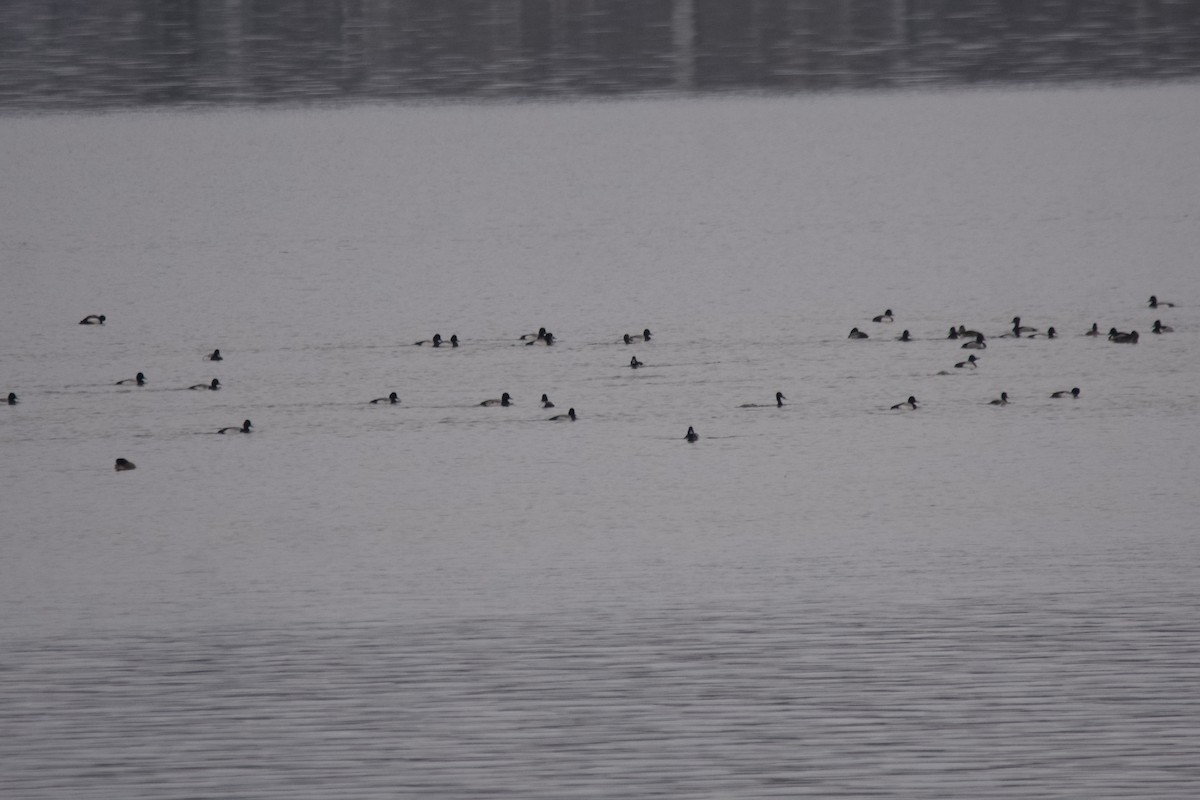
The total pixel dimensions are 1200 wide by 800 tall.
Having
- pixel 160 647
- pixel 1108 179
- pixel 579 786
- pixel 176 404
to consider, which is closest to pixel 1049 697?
pixel 579 786

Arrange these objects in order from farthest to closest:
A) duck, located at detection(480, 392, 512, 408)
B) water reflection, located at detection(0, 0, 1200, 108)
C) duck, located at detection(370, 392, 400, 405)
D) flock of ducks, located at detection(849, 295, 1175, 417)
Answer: water reflection, located at detection(0, 0, 1200, 108) < flock of ducks, located at detection(849, 295, 1175, 417) < duck, located at detection(370, 392, 400, 405) < duck, located at detection(480, 392, 512, 408)

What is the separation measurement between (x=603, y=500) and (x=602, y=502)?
0.32 feet

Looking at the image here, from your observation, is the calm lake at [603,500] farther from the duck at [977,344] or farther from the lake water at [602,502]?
the duck at [977,344]

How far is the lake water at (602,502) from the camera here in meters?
15.4

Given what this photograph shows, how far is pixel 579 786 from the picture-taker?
14.5 metres

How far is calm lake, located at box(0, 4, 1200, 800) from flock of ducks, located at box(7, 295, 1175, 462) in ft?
0.58

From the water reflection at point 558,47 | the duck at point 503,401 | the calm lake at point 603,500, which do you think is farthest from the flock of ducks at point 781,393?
the water reflection at point 558,47

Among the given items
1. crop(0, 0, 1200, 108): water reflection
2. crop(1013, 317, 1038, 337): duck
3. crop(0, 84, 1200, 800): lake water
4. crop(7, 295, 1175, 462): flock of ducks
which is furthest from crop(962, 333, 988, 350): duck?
crop(0, 0, 1200, 108): water reflection

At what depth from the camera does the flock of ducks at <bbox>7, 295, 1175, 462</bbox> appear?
26.7m

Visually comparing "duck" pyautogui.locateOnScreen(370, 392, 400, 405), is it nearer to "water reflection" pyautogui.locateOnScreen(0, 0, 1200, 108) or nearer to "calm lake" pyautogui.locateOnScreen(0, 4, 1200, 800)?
"calm lake" pyautogui.locateOnScreen(0, 4, 1200, 800)

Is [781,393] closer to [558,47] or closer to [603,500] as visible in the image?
[603,500]

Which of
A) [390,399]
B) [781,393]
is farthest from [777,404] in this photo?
[390,399]

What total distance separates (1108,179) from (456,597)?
34241mm

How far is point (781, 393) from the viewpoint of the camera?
27344 mm
